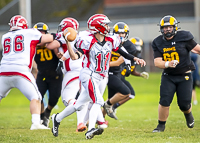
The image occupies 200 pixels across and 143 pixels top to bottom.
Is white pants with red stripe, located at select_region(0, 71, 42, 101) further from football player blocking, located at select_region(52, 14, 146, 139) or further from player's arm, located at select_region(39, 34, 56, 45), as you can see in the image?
football player blocking, located at select_region(52, 14, 146, 139)

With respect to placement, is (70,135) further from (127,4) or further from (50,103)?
(127,4)

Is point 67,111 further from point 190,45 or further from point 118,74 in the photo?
point 118,74

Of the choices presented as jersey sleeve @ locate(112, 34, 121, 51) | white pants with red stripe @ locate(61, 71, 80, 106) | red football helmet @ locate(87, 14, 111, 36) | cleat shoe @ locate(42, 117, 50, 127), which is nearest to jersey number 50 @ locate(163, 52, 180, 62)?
jersey sleeve @ locate(112, 34, 121, 51)

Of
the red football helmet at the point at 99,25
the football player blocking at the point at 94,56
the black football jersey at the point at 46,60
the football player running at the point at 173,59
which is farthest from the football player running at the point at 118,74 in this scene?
the red football helmet at the point at 99,25

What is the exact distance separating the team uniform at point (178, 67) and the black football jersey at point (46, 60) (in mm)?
2130

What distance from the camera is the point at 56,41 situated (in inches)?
279

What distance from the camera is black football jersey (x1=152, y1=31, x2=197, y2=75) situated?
648 centimetres

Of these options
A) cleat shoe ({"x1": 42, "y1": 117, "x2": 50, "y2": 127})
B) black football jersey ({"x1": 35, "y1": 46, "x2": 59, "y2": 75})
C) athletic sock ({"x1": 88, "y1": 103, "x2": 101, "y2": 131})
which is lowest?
cleat shoe ({"x1": 42, "y1": 117, "x2": 50, "y2": 127})

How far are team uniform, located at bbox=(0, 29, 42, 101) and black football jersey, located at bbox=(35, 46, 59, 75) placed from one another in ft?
2.82

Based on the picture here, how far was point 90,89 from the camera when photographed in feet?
19.3

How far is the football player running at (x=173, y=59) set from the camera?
255 inches

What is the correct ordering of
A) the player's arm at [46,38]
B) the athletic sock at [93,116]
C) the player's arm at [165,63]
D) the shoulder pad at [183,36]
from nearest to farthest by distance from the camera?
the athletic sock at [93,116] < the player's arm at [165,63] < the shoulder pad at [183,36] < the player's arm at [46,38]

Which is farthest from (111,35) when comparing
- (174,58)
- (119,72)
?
(119,72)

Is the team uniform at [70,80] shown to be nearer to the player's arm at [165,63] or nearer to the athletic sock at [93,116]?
the athletic sock at [93,116]
